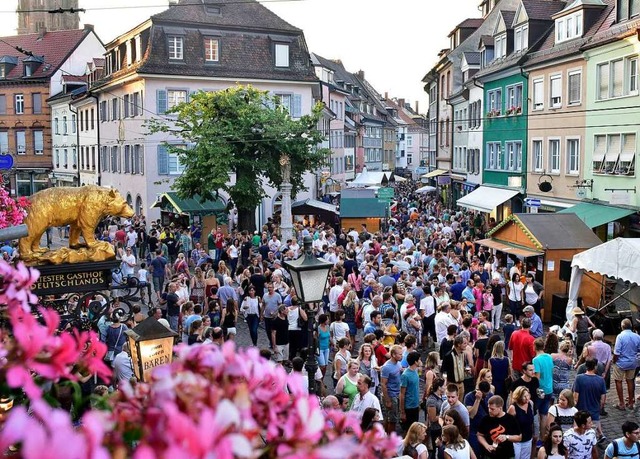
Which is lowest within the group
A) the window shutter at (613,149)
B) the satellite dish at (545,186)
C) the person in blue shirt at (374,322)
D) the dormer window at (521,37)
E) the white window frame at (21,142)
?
the person in blue shirt at (374,322)

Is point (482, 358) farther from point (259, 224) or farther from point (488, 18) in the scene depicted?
point (488, 18)

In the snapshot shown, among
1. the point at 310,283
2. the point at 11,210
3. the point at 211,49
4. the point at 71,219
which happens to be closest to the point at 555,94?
the point at 211,49

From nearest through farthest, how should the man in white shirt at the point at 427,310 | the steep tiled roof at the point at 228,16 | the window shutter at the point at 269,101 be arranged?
the man in white shirt at the point at 427,310
the window shutter at the point at 269,101
the steep tiled roof at the point at 228,16

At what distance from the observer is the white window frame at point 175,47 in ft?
136

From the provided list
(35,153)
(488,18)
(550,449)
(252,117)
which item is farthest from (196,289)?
(35,153)

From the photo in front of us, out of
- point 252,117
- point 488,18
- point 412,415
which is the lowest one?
point 412,415

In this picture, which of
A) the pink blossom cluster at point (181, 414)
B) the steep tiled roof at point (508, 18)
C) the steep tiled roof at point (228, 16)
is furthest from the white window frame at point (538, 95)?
the pink blossom cluster at point (181, 414)

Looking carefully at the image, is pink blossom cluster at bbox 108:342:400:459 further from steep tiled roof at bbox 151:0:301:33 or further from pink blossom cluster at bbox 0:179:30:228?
steep tiled roof at bbox 151:0:301:33

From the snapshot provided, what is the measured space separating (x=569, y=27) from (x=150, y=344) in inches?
1024

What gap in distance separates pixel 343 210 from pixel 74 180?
33154 millimetres

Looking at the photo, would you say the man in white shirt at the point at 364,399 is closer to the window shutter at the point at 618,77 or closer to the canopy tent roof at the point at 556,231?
the canopy tent roof at the point at 556,231

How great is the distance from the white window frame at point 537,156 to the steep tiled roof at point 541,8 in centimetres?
547

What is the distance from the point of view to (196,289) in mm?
18281

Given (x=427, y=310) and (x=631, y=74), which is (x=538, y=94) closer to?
(x=631, y=74)
